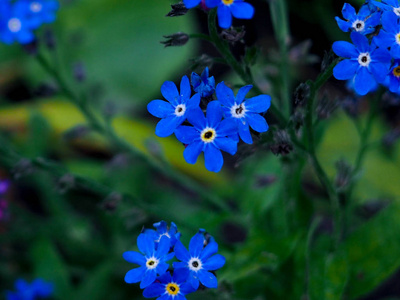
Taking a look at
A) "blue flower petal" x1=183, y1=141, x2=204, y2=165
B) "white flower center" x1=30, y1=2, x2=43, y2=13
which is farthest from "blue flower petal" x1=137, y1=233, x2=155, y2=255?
"white flower center" x1=30, y1=2, x2=43, y2=13

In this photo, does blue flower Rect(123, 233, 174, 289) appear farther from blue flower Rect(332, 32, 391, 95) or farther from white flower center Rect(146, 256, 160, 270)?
blue flower Rect(332, 32, 391, 95)

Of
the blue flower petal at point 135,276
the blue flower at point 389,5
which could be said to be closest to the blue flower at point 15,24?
the blue flower petal at point 135,276

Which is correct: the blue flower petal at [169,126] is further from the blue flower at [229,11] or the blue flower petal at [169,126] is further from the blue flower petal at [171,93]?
the blue flower at [229,11]

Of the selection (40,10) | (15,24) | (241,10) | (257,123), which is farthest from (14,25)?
(257,123)

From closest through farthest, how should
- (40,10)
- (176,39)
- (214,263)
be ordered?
(214,263), (176,39), (40,10)

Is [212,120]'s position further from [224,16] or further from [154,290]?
[154,290]

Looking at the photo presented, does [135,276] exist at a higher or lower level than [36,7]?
lower

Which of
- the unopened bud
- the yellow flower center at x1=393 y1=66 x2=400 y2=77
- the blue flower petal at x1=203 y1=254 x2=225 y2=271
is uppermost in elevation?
the unopened bud
